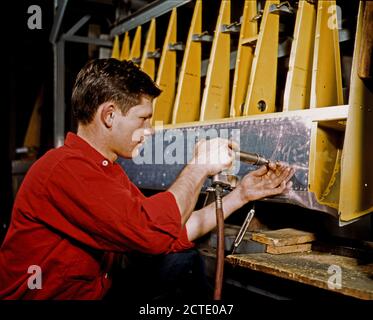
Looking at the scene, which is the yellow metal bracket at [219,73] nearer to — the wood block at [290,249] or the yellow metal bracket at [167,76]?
the yellow metal bracket at [167,76]

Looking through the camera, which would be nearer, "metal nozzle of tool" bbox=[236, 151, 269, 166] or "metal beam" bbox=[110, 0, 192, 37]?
"metal nozzle of tool" bbox=[236, 151, 269, 166]

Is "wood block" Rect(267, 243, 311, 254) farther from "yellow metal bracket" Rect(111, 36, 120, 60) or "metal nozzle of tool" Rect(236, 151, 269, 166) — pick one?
"yellow metal bracket" Rect(111, 36, 120, 60)

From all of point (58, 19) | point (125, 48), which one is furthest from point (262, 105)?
point (58, 19)

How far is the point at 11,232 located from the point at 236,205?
110 cm

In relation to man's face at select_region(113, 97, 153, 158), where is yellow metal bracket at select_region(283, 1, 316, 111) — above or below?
above

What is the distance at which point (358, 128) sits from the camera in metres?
1.71

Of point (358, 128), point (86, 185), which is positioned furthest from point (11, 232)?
point (358, 128)

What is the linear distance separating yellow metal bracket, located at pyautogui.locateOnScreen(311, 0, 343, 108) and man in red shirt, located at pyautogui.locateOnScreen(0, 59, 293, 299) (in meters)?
0.88

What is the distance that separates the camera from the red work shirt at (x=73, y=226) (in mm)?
1481

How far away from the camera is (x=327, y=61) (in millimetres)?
2336

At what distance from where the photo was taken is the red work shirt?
148 centimetres
